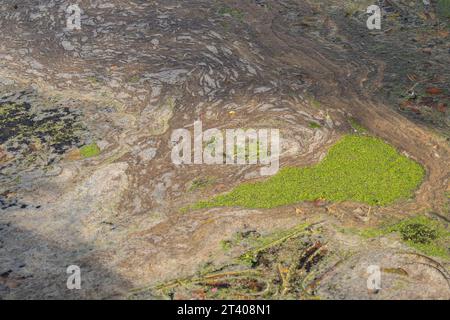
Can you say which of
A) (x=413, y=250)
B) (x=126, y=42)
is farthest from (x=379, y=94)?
(x=126, y=42)

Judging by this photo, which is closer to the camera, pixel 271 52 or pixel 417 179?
pixel 417 179

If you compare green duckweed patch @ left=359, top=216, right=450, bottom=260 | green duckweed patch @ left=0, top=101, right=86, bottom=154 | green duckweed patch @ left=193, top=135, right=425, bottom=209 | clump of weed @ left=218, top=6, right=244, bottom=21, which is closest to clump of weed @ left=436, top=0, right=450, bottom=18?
clump of weed @ left=218, top=6, right=244, bottom=21

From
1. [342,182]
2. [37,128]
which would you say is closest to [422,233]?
[342,182]

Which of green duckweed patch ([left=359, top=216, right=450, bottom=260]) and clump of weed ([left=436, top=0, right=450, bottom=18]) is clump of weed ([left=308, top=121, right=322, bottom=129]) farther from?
clump of weed ([left=436, top=0, right=450, bottom=18])

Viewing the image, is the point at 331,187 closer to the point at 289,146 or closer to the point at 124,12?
the point at 289,146

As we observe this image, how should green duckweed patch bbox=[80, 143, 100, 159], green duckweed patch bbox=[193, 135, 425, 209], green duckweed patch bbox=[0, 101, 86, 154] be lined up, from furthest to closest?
green duckweed patch bbox=[0, 101, 86, 154] → green duckweed patch bbox=[80, 143, 100, 159] → green duckweed patch bbox=[193, 135, 425, 209]

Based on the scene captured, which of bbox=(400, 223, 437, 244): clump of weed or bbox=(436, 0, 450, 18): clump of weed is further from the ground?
bbox=(436, 0, 450, 18): clump of weed

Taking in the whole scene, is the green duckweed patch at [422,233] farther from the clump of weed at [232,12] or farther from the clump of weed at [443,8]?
the clump of weed at [232,12]
